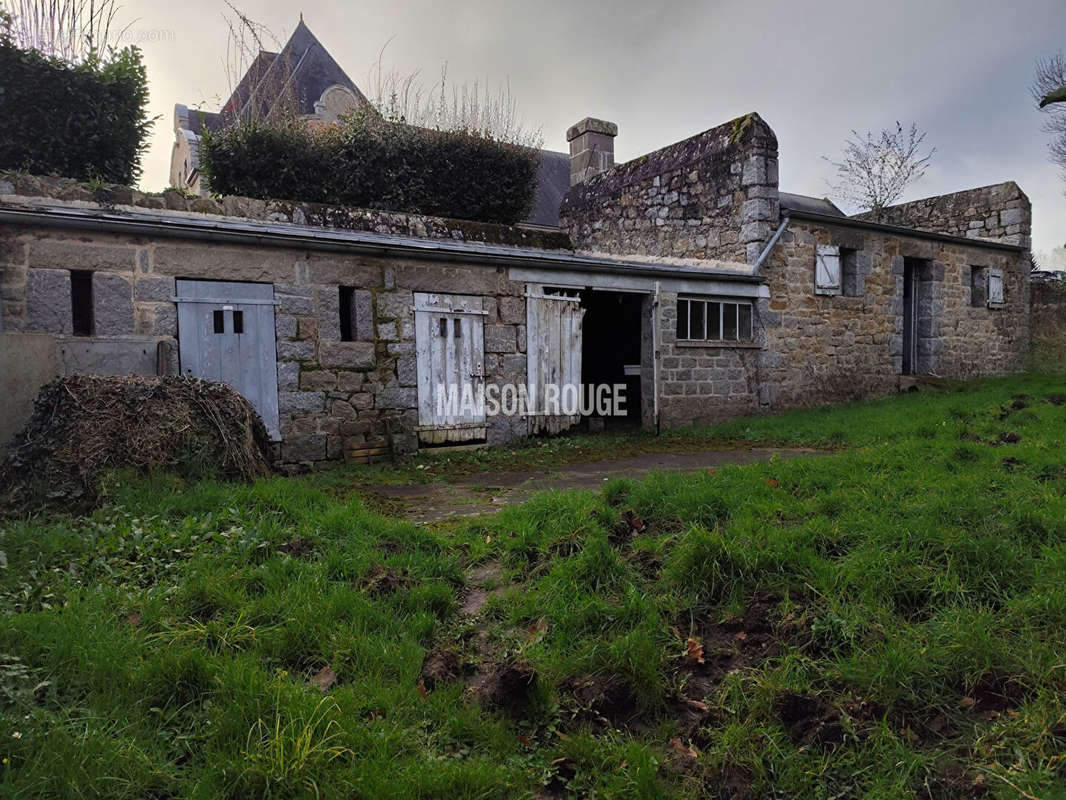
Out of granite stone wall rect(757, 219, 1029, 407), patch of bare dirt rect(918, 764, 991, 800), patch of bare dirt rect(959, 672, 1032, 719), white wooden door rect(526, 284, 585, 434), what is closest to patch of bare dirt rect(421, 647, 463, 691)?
patch of bare dirt rect(918, 764, 991, 800)

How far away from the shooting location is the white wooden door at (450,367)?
25.5ft

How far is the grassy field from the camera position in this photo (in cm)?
210

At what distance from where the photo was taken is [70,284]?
5.95 metres

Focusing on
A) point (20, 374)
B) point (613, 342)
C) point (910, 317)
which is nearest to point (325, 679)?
point (20, 374)

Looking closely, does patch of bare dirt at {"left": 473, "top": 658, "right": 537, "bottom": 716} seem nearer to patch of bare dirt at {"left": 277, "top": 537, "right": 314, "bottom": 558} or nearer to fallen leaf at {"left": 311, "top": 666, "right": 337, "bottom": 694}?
fallen leaf at {"left": 311, "top": 666, "right": 337, "bottom": 694}

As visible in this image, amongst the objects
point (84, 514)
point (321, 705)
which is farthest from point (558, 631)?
point (84, 514)

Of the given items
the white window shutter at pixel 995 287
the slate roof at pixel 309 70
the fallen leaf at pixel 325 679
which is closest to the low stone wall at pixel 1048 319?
the white window shutter at pixel 995 287

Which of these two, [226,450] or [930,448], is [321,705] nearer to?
[226,450]

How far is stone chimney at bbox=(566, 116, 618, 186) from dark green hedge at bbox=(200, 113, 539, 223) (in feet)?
12.8

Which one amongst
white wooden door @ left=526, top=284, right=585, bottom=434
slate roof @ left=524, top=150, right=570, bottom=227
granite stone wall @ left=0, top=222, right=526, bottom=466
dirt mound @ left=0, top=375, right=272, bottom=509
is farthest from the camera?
slate roof @ left=524, top=150, right=570, bottom=227

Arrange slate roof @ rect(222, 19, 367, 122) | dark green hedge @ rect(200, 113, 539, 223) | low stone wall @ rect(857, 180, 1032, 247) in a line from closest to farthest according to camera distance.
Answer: dark green hedge @ rect(200, 113, 539, 223)
low stone wall @ rect(857, 180, 1032, 247)
slate roof @ rect(222, 19, 367, 122)

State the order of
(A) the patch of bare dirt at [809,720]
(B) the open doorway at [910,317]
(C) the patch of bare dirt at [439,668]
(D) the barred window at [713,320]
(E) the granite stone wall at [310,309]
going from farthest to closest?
(B) the open doorway at [910,317], (D) the barred window at [713,320], (E) the granite stone wall at [310,309], (C) the patch of bare dirt at [439,668], (A) the patch of bare dirt at [809,720]

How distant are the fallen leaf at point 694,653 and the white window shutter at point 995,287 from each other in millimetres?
14346

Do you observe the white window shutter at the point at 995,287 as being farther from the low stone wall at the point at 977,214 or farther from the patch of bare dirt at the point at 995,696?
the patch of bare dirt at the point at 995,696
